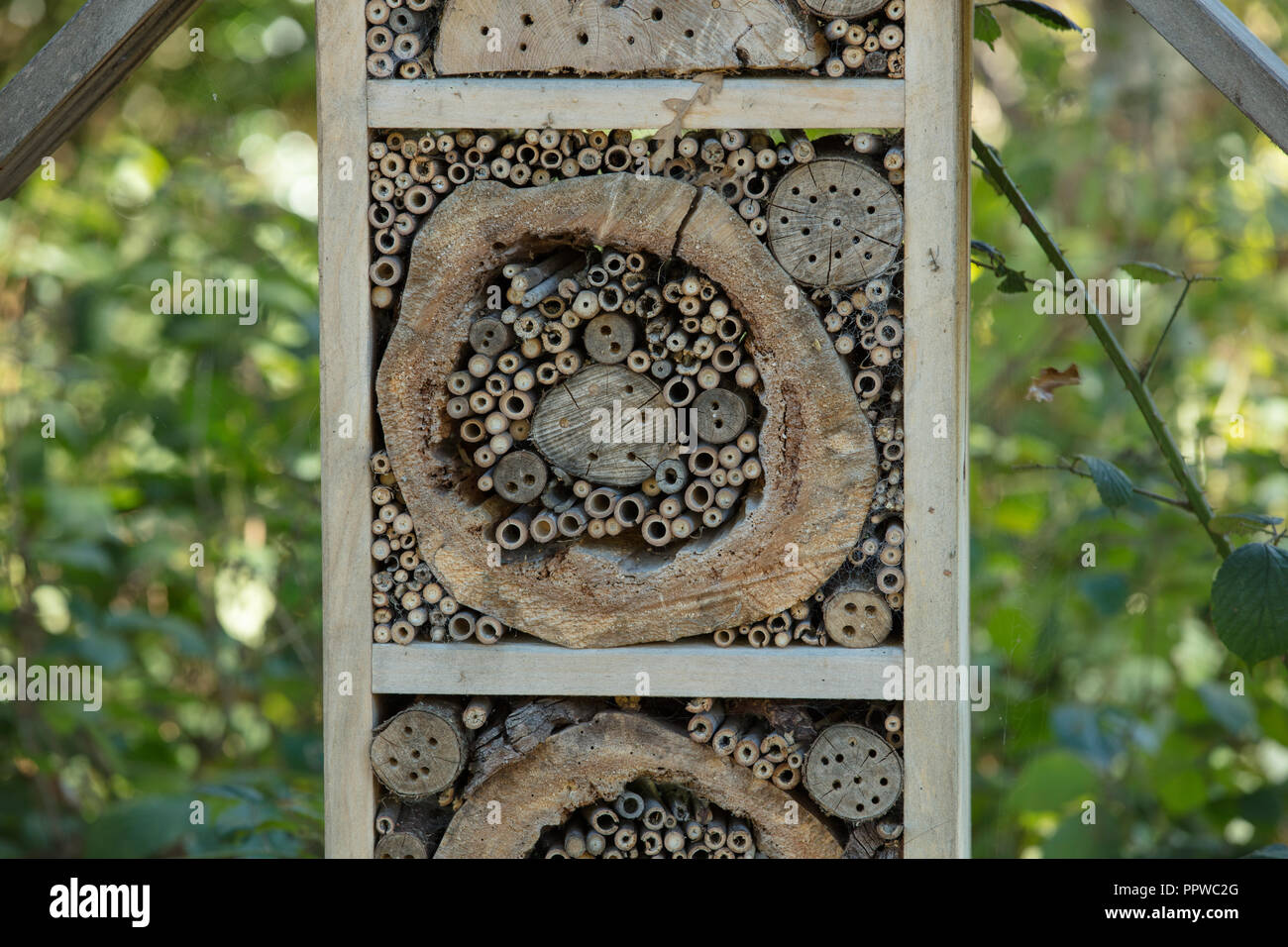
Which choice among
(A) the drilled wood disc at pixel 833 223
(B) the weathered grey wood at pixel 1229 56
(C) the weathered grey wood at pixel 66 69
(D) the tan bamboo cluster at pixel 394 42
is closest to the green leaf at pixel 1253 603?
(B) the weathered grey wood at pixel 1229 56

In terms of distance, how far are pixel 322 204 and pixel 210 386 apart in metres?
2.27

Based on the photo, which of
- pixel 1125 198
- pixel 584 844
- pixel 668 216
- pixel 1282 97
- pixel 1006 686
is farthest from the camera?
pixel 1125 198

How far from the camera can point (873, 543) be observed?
77.8 inches

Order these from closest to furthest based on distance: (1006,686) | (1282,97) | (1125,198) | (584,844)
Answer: (1282,97), (584,844), (1006,686), (1125,198)

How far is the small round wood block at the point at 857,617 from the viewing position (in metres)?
1.98

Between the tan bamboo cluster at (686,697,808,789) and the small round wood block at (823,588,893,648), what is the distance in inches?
8.0

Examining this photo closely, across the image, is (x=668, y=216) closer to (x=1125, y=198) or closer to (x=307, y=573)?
(x=307, y=573)

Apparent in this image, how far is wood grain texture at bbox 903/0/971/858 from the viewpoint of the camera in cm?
189

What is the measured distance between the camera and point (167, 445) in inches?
159

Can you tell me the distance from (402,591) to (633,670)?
0.44 meters

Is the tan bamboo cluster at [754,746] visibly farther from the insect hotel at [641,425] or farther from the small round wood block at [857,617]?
the small round wood block at [857,617]

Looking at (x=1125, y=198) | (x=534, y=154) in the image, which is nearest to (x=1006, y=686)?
(x=1125, y=198)

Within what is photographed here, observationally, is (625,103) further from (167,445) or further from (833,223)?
(167,445)

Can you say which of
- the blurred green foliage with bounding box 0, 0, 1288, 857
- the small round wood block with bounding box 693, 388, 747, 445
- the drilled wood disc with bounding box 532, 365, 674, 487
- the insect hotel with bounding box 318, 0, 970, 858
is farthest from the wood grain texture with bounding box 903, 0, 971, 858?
the blurred green foliage with bounding box 0, 0, 1288, 857
